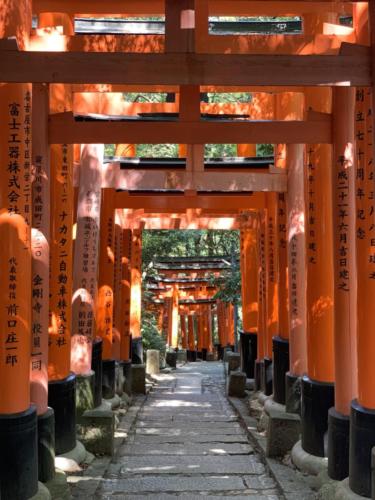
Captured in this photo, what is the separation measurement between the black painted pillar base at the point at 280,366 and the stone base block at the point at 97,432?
290cm

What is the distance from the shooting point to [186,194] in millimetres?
10578

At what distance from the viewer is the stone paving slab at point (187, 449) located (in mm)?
6637

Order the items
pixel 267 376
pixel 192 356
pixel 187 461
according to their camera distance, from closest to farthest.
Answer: pixel 187 461, pixel 267 376, pixel 192 356

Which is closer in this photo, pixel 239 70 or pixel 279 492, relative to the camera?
pixel 239 70

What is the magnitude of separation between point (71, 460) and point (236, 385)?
20.1 feet

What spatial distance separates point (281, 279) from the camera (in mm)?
8547

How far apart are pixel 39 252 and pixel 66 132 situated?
1193mm

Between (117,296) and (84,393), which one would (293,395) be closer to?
(84,393)

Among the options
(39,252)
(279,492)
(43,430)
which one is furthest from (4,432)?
(279,492)

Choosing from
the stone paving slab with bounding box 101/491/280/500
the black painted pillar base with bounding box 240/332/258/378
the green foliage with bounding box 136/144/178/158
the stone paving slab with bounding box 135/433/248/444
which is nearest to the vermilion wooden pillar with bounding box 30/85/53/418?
the stone paving slab with bounding box 101/491/280/500

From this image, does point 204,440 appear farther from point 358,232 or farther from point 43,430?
point 358,232

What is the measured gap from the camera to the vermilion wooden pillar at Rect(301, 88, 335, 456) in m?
5.74

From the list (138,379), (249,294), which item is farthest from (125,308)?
(249,294)

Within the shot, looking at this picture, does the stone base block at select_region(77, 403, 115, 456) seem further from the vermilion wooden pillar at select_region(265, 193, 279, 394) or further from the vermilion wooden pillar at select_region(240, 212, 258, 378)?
the vermilion wooden pillar at select_region(240, 212, 258, 378)
